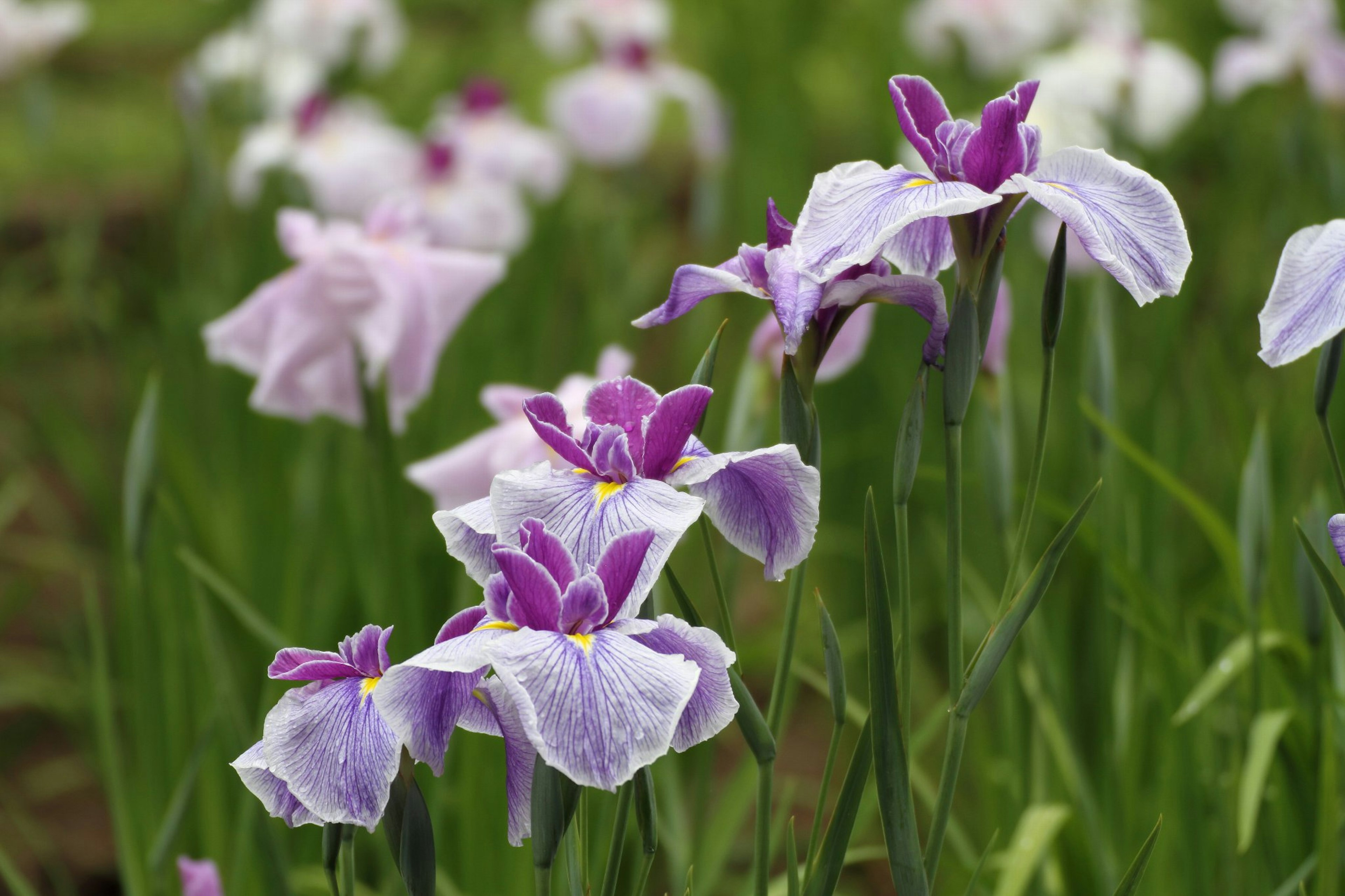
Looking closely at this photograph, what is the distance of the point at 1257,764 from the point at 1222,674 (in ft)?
0.32

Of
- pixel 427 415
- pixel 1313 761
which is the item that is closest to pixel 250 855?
pixel 427 415

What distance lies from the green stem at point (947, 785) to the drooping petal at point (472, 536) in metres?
0.18

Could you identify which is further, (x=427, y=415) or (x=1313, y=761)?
(x=427, y=415)

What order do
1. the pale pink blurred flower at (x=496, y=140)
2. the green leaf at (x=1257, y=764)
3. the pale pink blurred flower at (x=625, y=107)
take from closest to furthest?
the green leaf at (x=1257, y=764) → the pale pink blurred flower at (x=496, y=140) → the pale pink blurred flower at (x=625, y=107)

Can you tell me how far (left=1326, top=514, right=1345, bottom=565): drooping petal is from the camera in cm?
44

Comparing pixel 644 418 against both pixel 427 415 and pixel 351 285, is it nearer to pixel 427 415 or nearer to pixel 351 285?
pixel 351 285

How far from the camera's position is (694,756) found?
3.88 feet

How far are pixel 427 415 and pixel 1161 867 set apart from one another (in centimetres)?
90

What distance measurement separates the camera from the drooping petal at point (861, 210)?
15.8 inches

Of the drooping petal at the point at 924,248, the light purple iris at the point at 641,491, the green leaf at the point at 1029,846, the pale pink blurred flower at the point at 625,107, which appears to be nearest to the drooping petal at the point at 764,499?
the light purple iris at the point at 641,491

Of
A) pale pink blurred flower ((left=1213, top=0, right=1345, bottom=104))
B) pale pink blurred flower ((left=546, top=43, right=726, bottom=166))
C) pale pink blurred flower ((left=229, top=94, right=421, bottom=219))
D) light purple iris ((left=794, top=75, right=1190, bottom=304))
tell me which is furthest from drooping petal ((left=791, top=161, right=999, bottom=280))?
pale pink blurred flower ((left=546, top=43, right=726, bottom=166))

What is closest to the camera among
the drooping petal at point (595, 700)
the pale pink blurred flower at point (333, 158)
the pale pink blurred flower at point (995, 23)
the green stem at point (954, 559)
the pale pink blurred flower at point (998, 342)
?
the drooping petal at point (595, 700)

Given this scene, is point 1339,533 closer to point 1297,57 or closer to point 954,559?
point 954,559

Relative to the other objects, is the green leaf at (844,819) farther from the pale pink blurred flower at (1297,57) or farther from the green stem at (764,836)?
the pale pink blurred flower at (1297,57)
